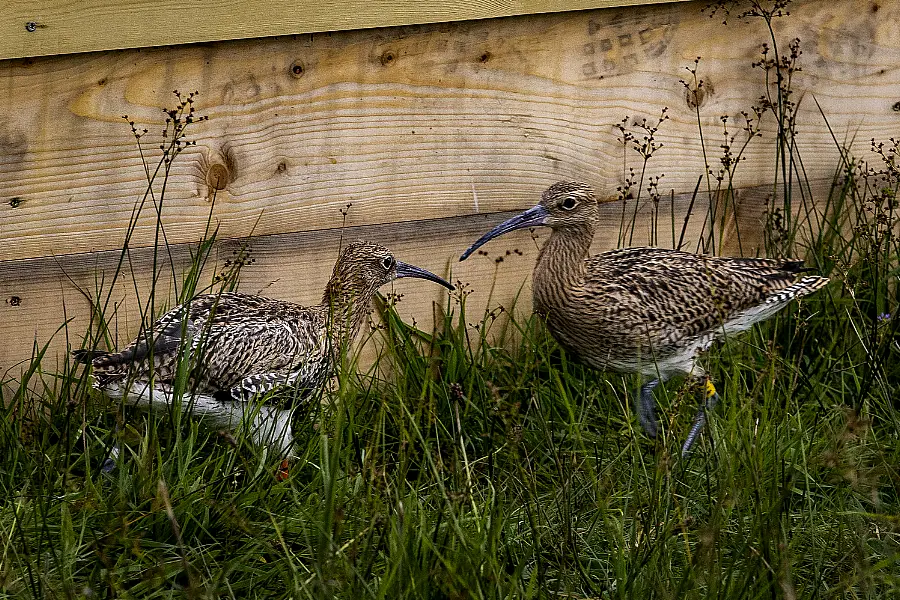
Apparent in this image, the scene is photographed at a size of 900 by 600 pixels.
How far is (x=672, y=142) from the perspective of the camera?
4.89 meters

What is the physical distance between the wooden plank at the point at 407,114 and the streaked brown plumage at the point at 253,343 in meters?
0.28

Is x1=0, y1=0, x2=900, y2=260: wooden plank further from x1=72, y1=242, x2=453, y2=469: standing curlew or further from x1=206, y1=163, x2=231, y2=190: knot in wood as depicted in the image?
x1=72, y1=242, x2=453, y2=469: standing curlew

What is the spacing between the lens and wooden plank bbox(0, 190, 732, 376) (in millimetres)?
4227

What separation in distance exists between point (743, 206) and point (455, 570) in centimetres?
277

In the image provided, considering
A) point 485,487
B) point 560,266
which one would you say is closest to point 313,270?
point 560,266

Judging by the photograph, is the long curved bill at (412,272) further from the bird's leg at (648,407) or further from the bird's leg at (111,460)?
the bird's leg at (111,460)

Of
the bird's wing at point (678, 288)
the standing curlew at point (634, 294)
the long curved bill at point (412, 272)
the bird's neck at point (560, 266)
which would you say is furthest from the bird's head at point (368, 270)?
the bird's wing at point (678, 288)

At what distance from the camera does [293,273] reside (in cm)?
455

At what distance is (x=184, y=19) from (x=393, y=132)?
2.97 ft

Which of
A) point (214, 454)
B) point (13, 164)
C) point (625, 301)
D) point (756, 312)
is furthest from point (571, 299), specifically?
point (13, 164)

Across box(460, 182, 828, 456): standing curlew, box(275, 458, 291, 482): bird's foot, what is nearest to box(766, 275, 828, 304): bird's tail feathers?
box(460, 182, 828, 456): standing curlew

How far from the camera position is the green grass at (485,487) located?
2.86 m

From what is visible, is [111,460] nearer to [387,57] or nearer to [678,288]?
[387,57]

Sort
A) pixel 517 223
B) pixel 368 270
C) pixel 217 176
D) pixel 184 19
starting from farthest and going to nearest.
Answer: pixel 517 223
pixel 368 270
pixel 217 176
pixel 184 19
